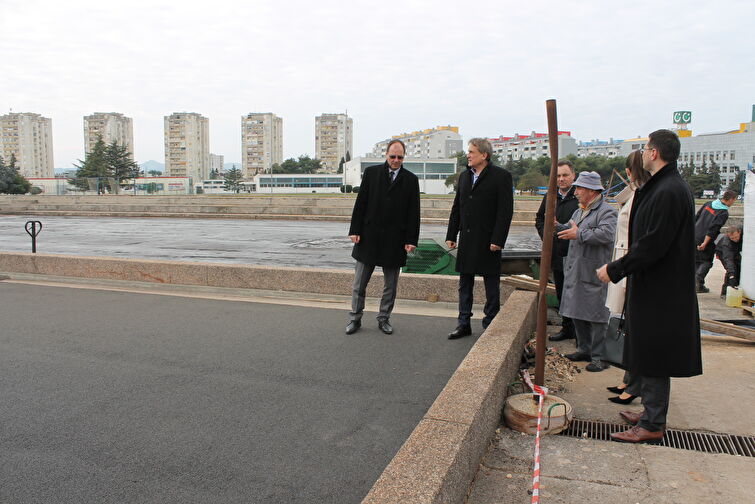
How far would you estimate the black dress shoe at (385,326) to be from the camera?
631 centimetres

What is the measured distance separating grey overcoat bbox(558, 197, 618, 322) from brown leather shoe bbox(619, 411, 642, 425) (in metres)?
1.30

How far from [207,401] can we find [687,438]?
3342 millimetres

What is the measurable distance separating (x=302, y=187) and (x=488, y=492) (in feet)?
374

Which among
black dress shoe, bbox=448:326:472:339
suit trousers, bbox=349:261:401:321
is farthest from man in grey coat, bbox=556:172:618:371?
suit trousers, bbox=349:261:401:321

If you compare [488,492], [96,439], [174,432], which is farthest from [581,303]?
[96,439]

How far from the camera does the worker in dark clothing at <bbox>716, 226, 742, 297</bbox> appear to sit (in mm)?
9172

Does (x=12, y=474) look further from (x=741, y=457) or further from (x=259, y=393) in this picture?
(x=741, y=457)

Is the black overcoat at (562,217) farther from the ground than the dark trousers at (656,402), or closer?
farther from the ground

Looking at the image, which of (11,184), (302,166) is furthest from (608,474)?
(302,166)

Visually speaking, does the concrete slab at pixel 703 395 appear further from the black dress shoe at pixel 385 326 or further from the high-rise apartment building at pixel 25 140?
the high-rise apartment building at pixel 25 140

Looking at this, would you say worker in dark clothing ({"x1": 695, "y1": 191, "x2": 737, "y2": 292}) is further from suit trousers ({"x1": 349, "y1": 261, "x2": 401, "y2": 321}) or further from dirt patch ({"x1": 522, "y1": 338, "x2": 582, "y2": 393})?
suit trousers ({"x1": 349, "y1": 261, "x2": 401, "y2": 321})

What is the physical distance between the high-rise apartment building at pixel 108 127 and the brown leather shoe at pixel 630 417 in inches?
8066

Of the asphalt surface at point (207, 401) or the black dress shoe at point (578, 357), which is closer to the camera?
the asphalt surface at point (207, 401)

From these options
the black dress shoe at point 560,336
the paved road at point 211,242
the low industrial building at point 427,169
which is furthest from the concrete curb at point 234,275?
the low industrial building at point 427,169
